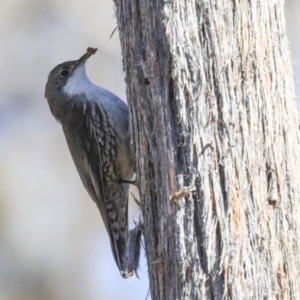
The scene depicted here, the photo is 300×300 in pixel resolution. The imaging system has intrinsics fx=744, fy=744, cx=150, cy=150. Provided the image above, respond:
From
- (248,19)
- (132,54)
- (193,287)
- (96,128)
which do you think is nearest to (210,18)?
(248,19)

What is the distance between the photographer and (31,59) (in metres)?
9.74

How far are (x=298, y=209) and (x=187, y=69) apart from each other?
0.87 metres

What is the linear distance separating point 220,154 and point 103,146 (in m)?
2.29

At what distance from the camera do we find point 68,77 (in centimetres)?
599

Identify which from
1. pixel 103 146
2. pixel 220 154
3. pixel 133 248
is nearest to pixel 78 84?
pixel 103 146

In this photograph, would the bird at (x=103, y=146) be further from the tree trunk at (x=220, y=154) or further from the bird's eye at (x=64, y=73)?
the tree trunk at (x=220, y=154)

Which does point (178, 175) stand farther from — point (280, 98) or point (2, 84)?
point (2, 84)

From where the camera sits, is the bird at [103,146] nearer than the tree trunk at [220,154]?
No

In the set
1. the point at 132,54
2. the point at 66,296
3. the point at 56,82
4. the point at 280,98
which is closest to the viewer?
the point at 280,98

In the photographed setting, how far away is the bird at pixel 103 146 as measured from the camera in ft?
17.9

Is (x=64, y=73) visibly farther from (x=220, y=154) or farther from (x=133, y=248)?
(x=220, y=154)

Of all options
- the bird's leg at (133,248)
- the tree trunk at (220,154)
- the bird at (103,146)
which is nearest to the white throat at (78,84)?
the bird at (103,146)

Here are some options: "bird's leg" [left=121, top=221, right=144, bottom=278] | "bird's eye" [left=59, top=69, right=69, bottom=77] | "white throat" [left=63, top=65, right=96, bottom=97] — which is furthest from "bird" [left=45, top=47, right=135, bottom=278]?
"bird's leg" [left=121, top=221, right=144, bottom=278]

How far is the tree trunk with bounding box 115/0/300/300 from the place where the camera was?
3.40 meters
